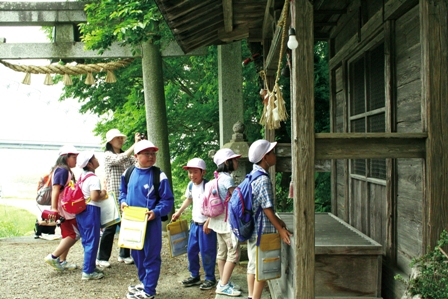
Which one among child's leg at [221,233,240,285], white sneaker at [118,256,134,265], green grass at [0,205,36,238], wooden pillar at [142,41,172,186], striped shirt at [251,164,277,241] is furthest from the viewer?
green grass at [0,205,36,238]

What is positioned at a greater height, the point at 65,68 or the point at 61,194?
the point at 65,68

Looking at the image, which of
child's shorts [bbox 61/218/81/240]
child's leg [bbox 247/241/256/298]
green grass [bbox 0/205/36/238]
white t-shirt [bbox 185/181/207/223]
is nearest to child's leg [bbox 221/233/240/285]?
white t-shirt [bbox 185/181/207/223]

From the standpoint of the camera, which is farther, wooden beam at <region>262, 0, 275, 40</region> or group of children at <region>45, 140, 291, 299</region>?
wooden beam at <region>262, 0, 275, 40</region>

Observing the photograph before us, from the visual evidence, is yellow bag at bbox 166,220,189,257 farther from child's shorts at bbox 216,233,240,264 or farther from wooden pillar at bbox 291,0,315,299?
wooden pillar at bbox 291,0,315,299

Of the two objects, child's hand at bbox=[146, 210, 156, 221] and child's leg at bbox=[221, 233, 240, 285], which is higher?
child's hand at bbox=[146, 210, 156, 221]

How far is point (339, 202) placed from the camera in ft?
21.2

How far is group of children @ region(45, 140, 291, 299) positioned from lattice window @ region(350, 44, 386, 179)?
1.18 metres

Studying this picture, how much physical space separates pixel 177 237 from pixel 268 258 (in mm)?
1920

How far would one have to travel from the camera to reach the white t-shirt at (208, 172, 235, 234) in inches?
203

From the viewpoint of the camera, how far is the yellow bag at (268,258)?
13.9 feet

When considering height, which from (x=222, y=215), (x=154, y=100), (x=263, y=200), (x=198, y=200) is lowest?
(x=222, y=215)

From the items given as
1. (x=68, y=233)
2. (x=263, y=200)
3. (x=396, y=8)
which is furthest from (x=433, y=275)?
(x=68, y=233)

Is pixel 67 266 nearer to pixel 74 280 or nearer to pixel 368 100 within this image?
pixel 74 280

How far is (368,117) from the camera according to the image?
16.7 ft
